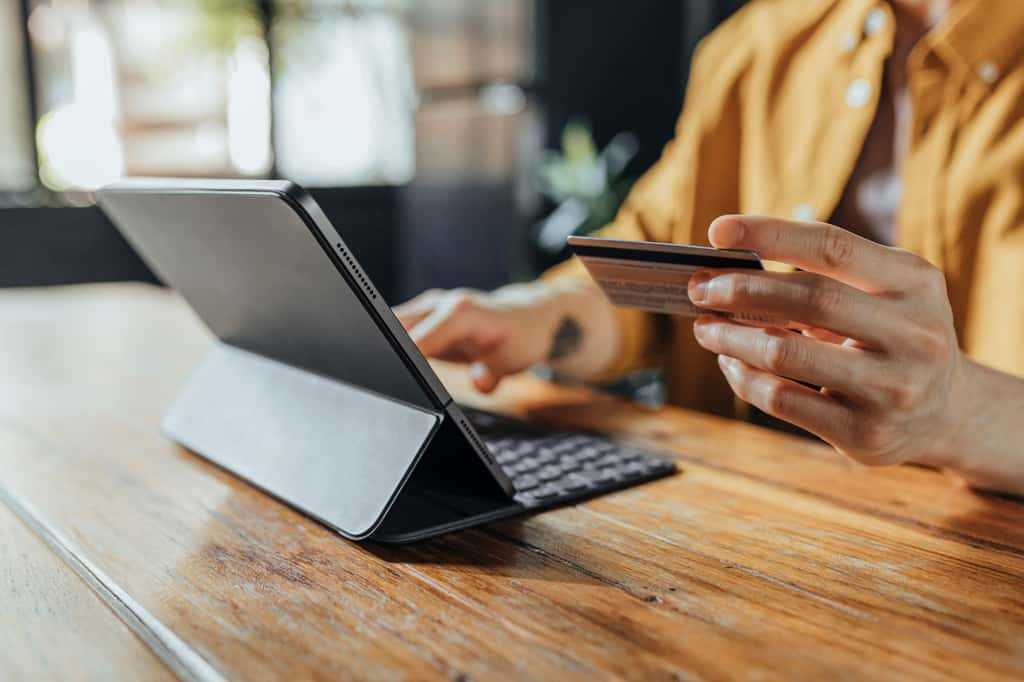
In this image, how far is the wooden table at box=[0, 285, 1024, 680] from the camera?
48cm

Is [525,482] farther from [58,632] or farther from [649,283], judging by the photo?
[58,632]

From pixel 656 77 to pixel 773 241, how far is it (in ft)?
11.1

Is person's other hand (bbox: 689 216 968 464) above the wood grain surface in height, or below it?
above

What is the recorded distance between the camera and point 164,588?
574 mm

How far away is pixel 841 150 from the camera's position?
1.27m

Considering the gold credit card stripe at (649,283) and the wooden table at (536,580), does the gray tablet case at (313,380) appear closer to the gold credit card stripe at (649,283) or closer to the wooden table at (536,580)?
the wooden table at (536,580)

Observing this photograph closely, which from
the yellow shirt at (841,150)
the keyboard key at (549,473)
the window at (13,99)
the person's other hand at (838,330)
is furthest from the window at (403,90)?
the person's other hand at (838,330)

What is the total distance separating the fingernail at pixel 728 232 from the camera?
2.06ft

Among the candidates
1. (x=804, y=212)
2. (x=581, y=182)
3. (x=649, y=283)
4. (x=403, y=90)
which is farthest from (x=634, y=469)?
(x=403, y=90)

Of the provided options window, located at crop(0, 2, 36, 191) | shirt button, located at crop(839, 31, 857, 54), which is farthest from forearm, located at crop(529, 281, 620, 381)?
window, located at crop(0, 2, 36, 191)

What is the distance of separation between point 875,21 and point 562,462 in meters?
0.81

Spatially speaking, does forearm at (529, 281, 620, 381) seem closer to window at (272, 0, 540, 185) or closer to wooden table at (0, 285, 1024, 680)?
wooden table at (0, 285, 1024, 680)

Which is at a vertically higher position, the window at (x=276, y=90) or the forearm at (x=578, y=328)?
the window at (x=276, y=90)

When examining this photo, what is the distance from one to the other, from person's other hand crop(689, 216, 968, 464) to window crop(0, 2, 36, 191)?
396 centimetres
